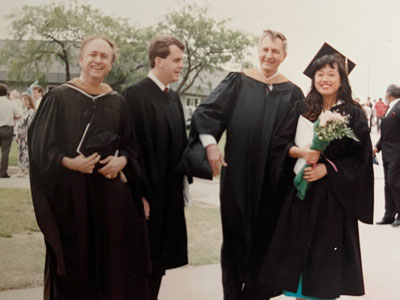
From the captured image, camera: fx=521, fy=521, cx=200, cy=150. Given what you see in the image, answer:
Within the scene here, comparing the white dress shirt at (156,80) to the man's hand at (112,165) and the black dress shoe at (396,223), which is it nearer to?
the man's hand at (112,165)

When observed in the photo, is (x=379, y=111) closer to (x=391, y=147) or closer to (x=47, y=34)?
(x=391, y=147)

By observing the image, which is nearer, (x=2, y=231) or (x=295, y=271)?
(x=295, y=271)

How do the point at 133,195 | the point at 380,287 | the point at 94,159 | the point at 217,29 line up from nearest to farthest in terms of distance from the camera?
1. the point at 94,159
2. the point at 133,195
3. the point at 217,29
4. the point at 380,287

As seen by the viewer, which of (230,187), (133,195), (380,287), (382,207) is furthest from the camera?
(382,207)

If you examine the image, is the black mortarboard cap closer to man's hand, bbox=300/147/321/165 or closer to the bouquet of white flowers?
the bouquet of white flowers

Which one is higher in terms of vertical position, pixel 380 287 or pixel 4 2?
pixel 4 2

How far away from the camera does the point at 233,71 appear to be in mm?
3678

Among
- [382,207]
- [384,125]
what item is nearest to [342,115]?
[384,125]

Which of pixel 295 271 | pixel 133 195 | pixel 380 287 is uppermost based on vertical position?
pixel 133 195

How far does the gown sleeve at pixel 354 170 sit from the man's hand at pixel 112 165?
53.0 inches

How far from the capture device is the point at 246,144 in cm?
359

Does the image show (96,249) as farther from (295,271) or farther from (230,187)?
(295,271)

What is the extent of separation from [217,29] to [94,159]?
1.55 meters

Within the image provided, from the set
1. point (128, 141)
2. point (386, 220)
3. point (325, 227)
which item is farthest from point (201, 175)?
point (386, 220)
